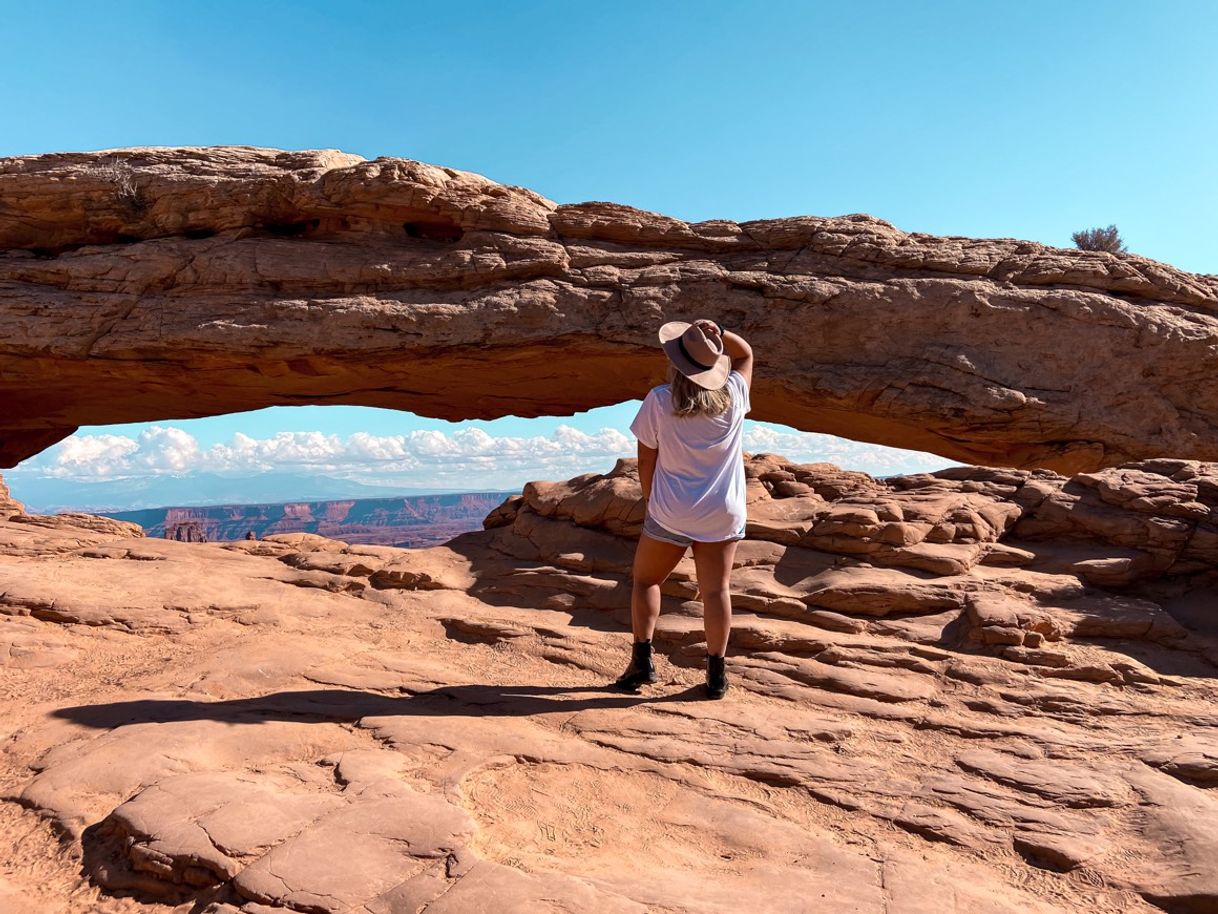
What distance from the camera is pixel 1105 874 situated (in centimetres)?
311

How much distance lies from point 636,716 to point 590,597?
2.44 metres

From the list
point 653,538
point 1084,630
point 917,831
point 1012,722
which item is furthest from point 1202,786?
point 653,538

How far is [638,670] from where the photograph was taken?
5.20 metres

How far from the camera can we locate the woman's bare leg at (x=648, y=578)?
5000 mm

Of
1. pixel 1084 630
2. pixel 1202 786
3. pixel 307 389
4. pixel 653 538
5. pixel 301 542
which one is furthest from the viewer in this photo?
pixel 307 389

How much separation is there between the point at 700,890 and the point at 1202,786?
2770 mm

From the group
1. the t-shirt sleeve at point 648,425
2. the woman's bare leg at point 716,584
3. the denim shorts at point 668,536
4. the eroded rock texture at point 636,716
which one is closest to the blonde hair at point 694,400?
the t-shirt sleeve at point 648,425

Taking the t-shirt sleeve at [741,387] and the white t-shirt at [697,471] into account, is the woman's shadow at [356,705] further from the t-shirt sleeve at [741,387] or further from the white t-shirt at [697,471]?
the t-shirt sleeve at [741,387]

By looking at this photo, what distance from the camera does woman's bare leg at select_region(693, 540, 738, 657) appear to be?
16.0 ft

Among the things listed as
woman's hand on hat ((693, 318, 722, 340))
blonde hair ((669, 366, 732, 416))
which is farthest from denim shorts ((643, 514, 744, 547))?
woman's hand on hat ((693, 318, 722, 340))

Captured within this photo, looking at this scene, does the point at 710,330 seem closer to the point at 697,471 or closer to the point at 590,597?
the point at 697,471

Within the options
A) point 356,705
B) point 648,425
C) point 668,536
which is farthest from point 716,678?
point 356,705

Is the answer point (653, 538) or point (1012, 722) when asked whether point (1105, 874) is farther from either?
point (653, 538)

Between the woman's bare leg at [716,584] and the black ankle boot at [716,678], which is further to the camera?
the black ankle boot at [716,678]
